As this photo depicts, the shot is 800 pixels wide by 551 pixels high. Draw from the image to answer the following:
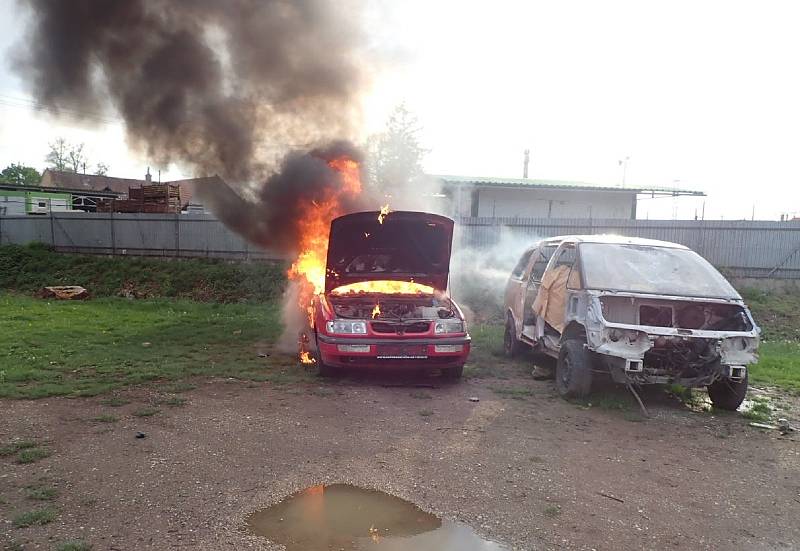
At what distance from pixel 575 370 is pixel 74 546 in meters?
4.81

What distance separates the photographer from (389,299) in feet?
23.6

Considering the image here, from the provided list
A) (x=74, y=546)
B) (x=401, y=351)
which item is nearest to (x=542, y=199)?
(x=401, y=351)

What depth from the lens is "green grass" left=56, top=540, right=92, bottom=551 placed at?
2831 mm

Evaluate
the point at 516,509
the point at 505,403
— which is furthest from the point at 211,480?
the point at 505,403

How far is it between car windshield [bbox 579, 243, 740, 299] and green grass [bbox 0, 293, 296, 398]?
3.96 m

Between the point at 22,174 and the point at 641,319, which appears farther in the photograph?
the point at 22,174

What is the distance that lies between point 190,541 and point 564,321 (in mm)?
4688

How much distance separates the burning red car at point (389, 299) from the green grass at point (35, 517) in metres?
3.40

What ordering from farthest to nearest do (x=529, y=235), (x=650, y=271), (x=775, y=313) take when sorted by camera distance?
(x=529, y=235)
(x=775, y=313)
(x=650, y=271)

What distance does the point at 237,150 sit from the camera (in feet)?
33.0

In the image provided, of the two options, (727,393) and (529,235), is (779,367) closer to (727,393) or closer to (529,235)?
(727,393)

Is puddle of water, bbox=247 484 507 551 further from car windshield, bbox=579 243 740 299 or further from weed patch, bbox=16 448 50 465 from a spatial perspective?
car windshield, bbox=579 243 740 299

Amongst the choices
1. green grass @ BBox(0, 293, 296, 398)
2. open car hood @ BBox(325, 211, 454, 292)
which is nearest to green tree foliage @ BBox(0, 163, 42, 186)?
green grass @ BBox(0, 293, 296, 398)

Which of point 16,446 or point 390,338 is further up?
point 390,338
